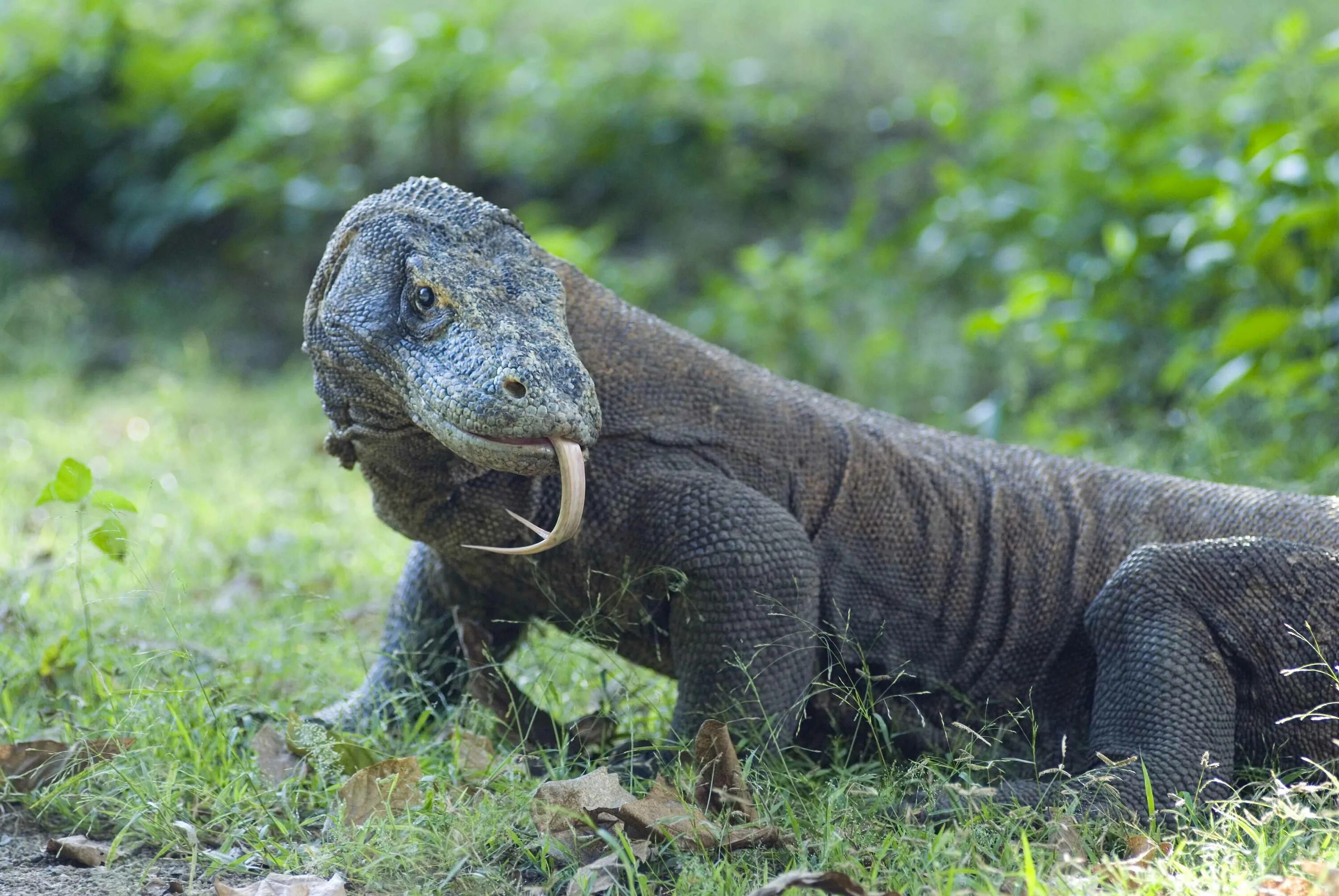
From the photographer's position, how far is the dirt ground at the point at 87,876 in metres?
2.47

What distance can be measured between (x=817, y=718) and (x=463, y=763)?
0.83m

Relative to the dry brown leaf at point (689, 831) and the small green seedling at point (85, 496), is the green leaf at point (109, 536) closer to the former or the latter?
the small green seedling at point (85, 496)

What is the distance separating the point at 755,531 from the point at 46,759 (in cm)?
155

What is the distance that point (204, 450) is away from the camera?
632 centimetres

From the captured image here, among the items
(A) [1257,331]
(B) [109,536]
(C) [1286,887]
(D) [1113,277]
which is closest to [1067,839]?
(C) [1286,887]

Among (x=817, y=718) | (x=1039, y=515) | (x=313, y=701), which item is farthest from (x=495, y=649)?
(x=1039, y=515)

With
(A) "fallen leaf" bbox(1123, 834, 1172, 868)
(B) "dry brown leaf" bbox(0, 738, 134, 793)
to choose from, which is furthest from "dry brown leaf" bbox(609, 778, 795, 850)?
(B) "dry brown leaf" bbox(0, 738, 134, 793)

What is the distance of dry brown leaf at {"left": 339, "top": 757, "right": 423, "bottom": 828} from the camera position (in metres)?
A: 2.71

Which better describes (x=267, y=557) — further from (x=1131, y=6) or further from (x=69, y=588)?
(x=1131, y=6)

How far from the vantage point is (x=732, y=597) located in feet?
9.47

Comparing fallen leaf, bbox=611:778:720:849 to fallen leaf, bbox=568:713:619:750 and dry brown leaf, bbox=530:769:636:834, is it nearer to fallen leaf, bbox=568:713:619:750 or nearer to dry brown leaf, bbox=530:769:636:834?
dry brown leaf, bbox=530:769:636:834

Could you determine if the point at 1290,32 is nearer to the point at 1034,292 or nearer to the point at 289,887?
the point at 1034,292

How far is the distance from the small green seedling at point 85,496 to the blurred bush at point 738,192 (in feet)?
10.5

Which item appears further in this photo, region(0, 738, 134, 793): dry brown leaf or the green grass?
region(0, 738, 134, 793): dry brown leaf
